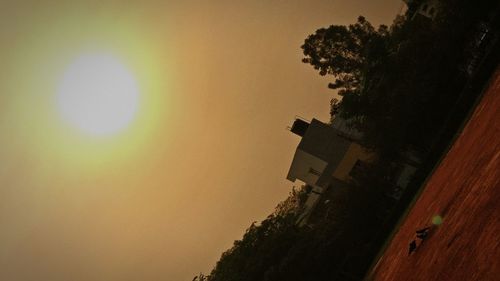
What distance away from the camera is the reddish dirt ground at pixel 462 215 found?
27.8 feet

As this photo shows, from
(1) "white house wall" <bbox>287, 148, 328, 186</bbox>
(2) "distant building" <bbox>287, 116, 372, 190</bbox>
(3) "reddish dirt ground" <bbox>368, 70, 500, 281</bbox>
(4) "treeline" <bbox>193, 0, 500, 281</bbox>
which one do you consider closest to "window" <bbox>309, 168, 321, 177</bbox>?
(2) "distant building" <bbox>287, 116, 372, 190</bbox>

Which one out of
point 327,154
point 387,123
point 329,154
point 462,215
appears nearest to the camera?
point 462,215

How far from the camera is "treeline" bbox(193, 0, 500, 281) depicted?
70.8ft

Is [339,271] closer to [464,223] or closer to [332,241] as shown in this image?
[332,241]

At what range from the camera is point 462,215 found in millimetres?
11547

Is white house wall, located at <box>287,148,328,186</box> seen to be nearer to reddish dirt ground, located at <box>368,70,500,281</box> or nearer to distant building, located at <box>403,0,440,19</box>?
distant building, located at <box>403,0,440,19</box>

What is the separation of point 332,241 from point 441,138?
7319 mm

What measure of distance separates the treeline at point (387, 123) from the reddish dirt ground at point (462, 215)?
1.95 metres

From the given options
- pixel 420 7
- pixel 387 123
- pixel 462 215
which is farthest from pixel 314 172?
pixel 462 215

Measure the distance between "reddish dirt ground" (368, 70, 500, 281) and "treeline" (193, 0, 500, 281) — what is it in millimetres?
1949

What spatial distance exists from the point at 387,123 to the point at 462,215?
14544 millimetres

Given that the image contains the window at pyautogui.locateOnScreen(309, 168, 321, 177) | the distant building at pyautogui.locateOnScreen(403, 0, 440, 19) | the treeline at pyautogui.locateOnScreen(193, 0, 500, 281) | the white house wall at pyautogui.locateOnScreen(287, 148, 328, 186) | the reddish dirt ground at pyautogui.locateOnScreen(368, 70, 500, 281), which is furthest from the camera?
the distant building at pyautogui.locateOnScreen(403, 0, 440, 19)

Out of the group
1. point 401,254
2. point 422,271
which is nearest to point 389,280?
point 401,254

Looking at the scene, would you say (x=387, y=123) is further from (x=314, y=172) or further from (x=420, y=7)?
(x=420, y=7)
